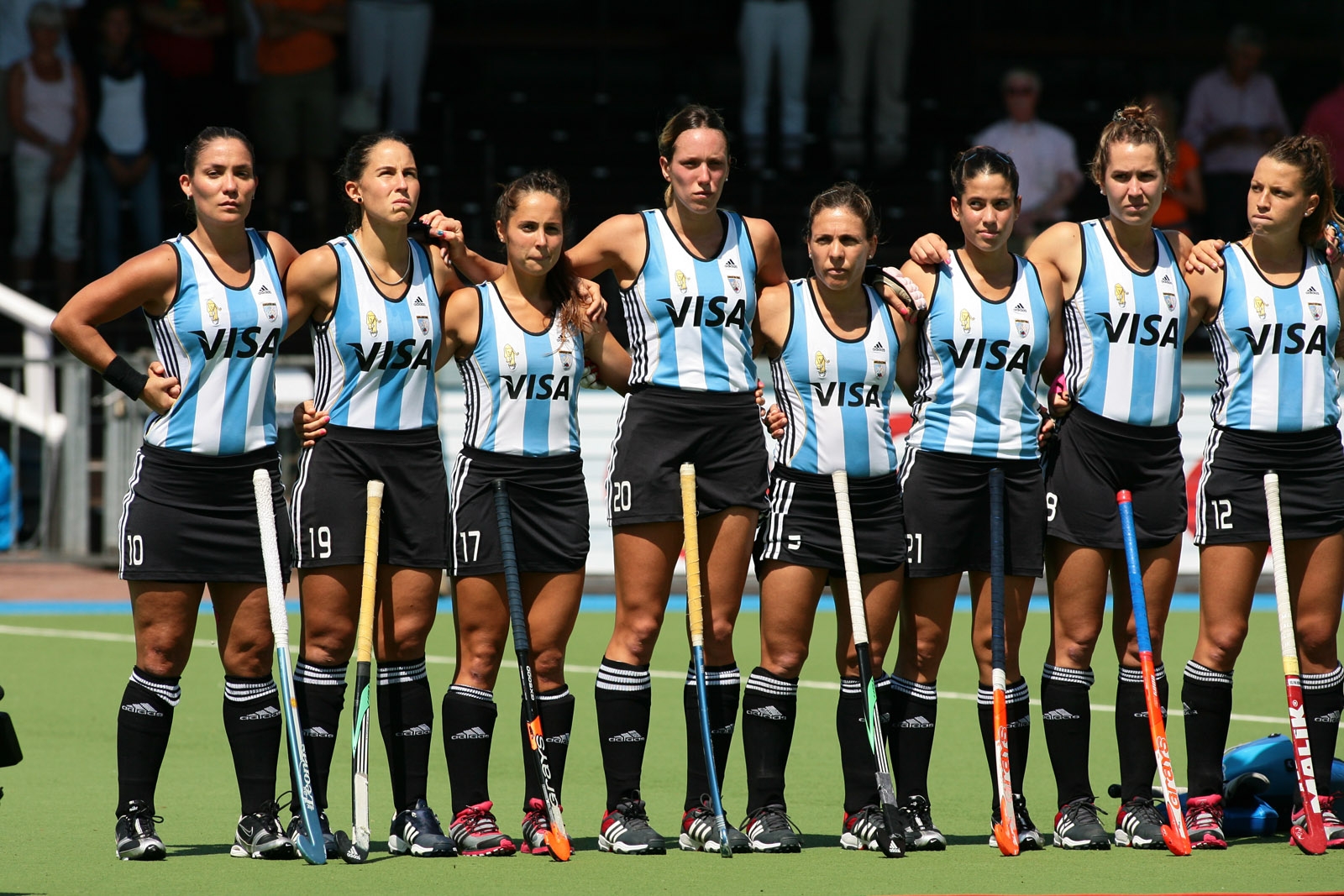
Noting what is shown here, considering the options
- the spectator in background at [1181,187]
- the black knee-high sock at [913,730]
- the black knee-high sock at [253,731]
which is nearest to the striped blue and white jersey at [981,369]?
the black knee-high sock at [913,730]

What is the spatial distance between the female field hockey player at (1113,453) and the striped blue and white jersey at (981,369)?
0.14 metres

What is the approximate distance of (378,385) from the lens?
4926 mm

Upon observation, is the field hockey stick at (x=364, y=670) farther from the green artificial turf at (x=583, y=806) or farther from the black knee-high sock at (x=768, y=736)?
the black knee-high sock at (x=768, y=736)

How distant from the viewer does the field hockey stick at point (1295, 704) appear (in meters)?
4.99

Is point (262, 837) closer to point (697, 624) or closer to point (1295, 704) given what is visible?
point (697, 624)

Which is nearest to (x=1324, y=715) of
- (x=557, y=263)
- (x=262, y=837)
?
(x=557, y=263)

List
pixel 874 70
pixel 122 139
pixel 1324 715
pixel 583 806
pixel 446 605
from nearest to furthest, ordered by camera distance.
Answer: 1. pixel 1324 715
2. pixel 583 806
3. pixel 446 605
4. pixel 122 139
5. pixel 874 70

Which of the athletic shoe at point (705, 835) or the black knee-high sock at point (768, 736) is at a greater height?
the black knee-high sock at point (768, 736)

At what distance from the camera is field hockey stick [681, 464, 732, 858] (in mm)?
4902

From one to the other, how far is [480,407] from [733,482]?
0.72 meters

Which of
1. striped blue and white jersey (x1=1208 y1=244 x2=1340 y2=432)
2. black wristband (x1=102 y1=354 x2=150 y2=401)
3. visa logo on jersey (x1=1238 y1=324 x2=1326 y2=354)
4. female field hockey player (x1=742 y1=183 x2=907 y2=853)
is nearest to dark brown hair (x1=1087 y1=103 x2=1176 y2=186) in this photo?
striped blue and white jersey (x1=1208 y1=244 x2=1340 y2=432)

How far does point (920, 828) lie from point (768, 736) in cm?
48

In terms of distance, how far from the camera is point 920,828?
5.07 meters

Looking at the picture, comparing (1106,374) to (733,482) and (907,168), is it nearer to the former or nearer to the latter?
(733,482)
